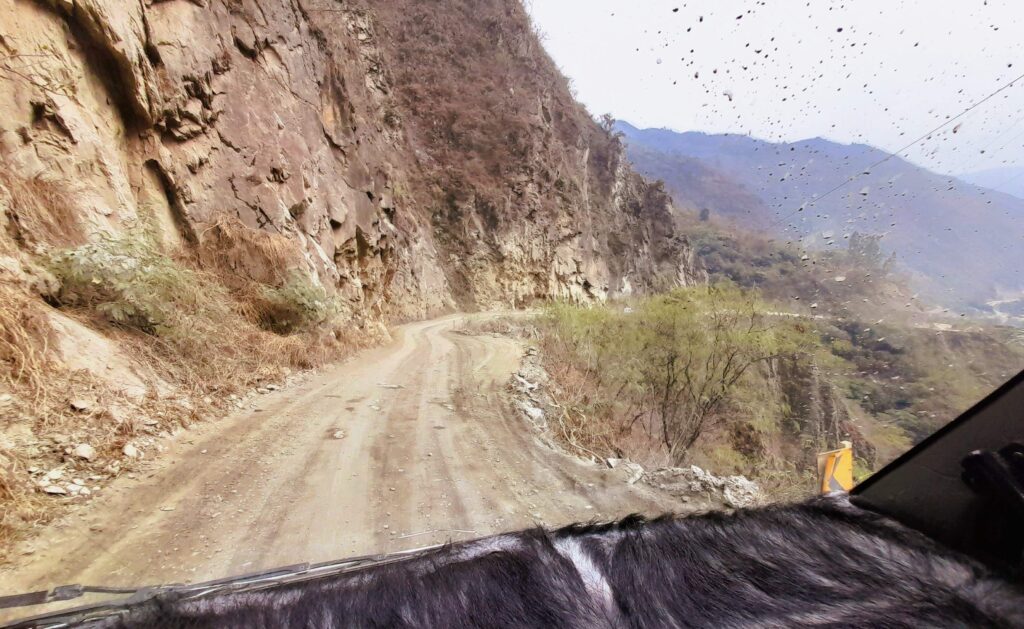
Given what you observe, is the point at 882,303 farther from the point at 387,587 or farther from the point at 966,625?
the point at 387,587

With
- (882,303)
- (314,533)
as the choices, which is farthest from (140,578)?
(882,303)

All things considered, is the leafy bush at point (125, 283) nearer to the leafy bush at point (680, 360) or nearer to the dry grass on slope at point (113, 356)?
the dry grass on slope at point (113, 356)

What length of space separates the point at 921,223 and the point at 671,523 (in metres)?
3.38

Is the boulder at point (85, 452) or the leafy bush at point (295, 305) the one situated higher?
the leafy bush at point (295, 305)

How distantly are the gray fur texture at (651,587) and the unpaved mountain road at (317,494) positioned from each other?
1620mm

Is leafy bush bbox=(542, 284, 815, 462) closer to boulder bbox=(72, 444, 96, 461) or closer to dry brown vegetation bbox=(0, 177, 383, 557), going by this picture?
dry brown vegetation bbox=(0, 177, 383, 557)

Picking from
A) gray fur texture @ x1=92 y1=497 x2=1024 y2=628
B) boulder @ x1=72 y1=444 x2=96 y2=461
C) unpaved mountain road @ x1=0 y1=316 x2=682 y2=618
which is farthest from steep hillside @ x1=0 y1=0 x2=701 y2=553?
gray fur texture @ x1=92 y1=497 x2=1024 y2=628

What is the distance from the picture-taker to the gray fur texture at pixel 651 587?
2.75 feet

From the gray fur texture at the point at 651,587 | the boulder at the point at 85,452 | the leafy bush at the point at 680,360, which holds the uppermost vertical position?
the gray fur texture at the point at 651,587

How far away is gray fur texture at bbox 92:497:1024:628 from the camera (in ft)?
2.75

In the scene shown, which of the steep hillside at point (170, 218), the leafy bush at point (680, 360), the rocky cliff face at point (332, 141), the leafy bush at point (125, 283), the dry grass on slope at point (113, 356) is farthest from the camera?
the leafy bush at point (680, 360)

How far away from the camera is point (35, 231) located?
14.2 feet

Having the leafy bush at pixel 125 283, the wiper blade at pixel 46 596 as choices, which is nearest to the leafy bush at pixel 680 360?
the leafy bush at pixel 125 283

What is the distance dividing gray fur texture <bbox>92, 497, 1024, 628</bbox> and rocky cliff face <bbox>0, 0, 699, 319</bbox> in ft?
18.8
